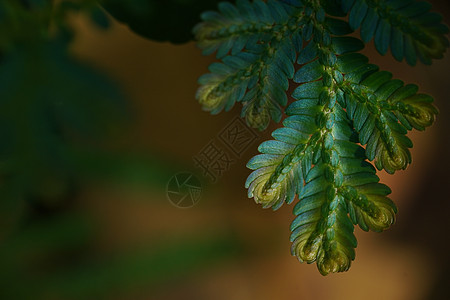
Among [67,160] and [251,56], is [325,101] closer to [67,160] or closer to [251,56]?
[251,56]

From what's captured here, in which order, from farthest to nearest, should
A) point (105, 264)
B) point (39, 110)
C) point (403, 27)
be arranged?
point (105, 264)
point (39, 110)
point (403, 27)

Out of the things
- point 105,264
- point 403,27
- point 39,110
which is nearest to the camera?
point 403,27

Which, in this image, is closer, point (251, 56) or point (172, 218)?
point (251, 56)

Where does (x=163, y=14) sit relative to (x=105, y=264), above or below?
above

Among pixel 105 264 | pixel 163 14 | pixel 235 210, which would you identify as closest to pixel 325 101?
pixel 163 14

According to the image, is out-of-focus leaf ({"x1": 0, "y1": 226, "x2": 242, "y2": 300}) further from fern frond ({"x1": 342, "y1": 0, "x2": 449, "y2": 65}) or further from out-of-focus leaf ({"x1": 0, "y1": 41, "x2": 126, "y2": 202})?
fern frond ({"x1": 342, "y1": 0, "x2": 449, "y2": 65})

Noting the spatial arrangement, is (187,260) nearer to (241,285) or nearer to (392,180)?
(241,285)

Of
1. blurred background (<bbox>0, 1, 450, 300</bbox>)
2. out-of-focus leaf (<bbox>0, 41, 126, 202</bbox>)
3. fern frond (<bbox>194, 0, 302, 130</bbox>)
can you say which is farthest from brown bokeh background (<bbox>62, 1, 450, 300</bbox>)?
fern frond (<bbox>194, 0, 302, 130</bbox>)

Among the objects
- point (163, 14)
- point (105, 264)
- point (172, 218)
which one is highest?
point (163, 14)
